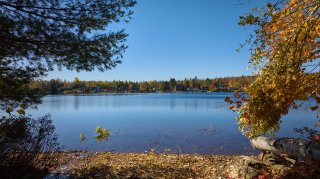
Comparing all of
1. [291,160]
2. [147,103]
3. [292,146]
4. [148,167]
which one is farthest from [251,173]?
[147,103]

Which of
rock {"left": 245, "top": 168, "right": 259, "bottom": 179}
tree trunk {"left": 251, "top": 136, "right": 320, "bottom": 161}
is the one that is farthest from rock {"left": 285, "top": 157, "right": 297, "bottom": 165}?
rock {"left": 245, "top": 168, "right": 259, "bottom": 179}

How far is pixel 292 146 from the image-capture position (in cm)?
892

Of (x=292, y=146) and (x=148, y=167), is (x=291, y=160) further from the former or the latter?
(x=148, y=167)

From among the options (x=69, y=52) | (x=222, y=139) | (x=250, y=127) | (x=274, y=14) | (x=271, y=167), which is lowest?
(x=222, y=139)

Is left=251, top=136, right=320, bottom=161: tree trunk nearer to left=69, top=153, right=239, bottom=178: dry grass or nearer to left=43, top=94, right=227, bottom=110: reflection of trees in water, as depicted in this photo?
left=69, top=153, right=239, bottom=178: dry grass

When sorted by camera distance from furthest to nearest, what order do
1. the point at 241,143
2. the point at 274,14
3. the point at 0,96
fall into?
the point at 241,143, the point at 0,96, the point at 274,14

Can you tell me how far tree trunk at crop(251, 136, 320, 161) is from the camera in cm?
800

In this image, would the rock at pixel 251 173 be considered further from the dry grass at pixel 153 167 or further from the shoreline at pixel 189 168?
the dry grass at pixel 153 167

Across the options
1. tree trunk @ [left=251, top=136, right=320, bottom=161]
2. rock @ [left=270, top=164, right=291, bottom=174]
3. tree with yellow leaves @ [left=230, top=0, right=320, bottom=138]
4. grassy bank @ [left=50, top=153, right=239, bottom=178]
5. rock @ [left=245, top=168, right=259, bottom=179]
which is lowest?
grassy bank @ [left=50, top=153, right=239, bottom=178]

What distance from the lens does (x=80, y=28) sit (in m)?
8.50

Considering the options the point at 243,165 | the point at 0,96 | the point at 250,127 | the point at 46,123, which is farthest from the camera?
the point at 250,127

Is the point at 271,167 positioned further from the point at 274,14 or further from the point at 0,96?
the point at 0,96

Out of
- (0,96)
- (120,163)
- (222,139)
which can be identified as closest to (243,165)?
(120,163)

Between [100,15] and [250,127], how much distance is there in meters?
7.03
